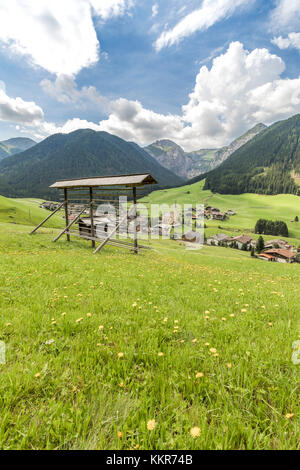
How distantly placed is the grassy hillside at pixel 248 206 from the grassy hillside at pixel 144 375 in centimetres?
12555

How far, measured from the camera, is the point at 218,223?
433 feet

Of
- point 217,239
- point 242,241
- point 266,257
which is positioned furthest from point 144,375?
point 242,241

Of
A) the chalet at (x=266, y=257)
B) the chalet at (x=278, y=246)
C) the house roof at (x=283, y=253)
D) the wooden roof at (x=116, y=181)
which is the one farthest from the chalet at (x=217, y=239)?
the wooden roof at (x=116, y=181)

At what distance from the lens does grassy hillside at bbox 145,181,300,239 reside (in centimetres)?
13088

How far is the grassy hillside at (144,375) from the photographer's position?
1656 millimetres

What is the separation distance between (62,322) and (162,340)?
1823 millimetres

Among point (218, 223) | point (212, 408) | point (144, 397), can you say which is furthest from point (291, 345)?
point (218, 223)

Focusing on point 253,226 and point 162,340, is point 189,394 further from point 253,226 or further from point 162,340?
point 253,226

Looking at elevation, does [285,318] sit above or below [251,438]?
below

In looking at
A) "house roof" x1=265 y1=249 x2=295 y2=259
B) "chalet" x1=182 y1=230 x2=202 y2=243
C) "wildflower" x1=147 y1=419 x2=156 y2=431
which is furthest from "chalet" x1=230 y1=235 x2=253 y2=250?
"wildflower" x1=147 y1=419 x2=156 y2=431

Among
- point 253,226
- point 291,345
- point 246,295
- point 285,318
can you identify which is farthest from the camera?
point 253,226

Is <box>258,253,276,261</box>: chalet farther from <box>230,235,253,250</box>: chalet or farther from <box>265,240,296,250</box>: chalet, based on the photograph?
<box>265,240,296,250</box>: chalet

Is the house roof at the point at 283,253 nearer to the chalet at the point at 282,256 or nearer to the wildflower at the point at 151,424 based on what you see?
the chalet at the point at 282,256

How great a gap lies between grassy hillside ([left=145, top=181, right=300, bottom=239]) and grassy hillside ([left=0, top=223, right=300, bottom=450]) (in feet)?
412
